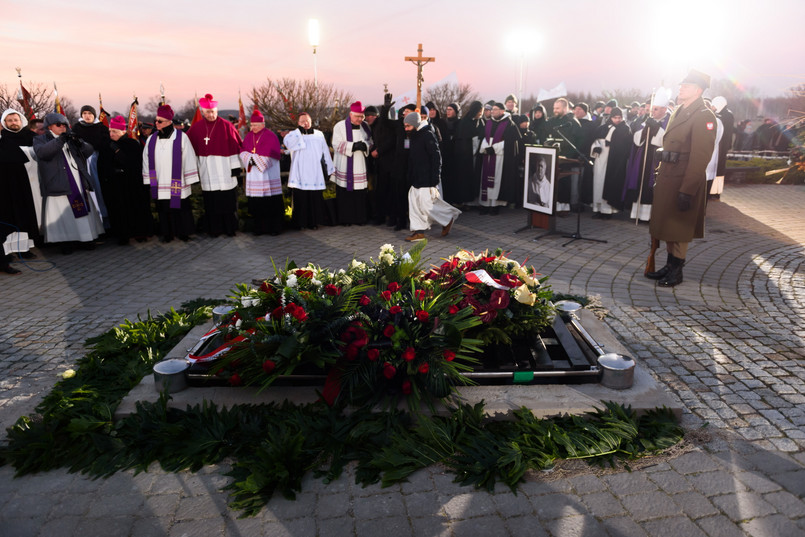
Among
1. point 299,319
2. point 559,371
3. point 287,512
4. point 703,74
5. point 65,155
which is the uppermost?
point 703,74

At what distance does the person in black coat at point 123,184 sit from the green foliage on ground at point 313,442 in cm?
615

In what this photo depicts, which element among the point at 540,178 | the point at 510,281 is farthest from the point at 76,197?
the point at 510,281

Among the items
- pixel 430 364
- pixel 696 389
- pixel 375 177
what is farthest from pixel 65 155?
pixel 696 389

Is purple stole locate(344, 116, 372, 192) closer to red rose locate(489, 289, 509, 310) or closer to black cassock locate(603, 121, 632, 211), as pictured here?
black cassock locate(603, 121, 632, 211)

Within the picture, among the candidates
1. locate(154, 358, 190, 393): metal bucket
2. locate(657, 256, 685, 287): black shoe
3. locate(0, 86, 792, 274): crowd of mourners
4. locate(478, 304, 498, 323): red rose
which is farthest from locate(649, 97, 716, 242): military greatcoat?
locate(154, 358, 190, 393): metal bucket

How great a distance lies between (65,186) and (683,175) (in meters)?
8.39

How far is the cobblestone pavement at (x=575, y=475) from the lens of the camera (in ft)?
9.32

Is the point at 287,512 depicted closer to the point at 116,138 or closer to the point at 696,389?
the point at 696,389

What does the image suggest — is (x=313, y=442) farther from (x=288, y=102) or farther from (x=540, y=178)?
(x=288, y=102)

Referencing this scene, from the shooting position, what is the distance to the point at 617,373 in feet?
12.4

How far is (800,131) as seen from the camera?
20.0 ft

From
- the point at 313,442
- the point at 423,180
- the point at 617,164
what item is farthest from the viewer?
the point at 617,164

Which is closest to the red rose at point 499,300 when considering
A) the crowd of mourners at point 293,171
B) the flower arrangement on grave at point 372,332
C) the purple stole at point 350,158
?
the flower arrangement on grave at point 372,332

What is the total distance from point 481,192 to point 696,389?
317 inches
